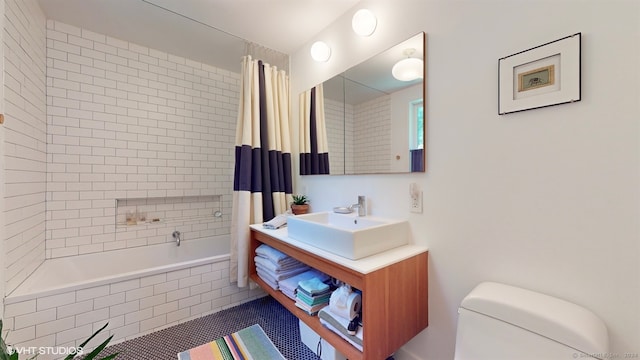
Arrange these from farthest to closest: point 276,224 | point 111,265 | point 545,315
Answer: point 111,265, point 276,224, point 545,315

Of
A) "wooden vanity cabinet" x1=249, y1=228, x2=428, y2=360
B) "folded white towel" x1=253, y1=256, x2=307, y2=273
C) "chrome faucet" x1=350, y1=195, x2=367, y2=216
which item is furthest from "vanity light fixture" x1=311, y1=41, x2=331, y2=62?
"folded white towel" x1=253, y1=256, x2=307, y2=273

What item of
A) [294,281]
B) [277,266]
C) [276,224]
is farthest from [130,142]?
[294,281]

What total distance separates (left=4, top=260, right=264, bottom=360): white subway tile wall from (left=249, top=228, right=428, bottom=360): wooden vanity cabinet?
1.02 metres

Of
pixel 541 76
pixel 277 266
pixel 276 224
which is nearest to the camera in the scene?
pixel 541 76

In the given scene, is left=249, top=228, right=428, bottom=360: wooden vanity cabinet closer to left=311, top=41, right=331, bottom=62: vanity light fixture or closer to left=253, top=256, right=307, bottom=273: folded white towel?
left=253, top=256, right=307, bottom=273: folded white towel

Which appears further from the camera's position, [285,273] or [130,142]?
[130,142]

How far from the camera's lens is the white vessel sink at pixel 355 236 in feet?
4.03

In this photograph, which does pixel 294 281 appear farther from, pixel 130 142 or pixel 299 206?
pixel 130 142

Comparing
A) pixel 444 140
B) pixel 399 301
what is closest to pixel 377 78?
pixel 444 140

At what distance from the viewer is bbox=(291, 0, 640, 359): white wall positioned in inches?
33.0

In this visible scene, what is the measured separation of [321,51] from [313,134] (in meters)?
0.69

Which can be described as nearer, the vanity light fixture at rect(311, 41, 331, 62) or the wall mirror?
the wall mirror

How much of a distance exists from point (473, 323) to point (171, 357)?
5.87 ft

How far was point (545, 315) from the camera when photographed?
834mm
